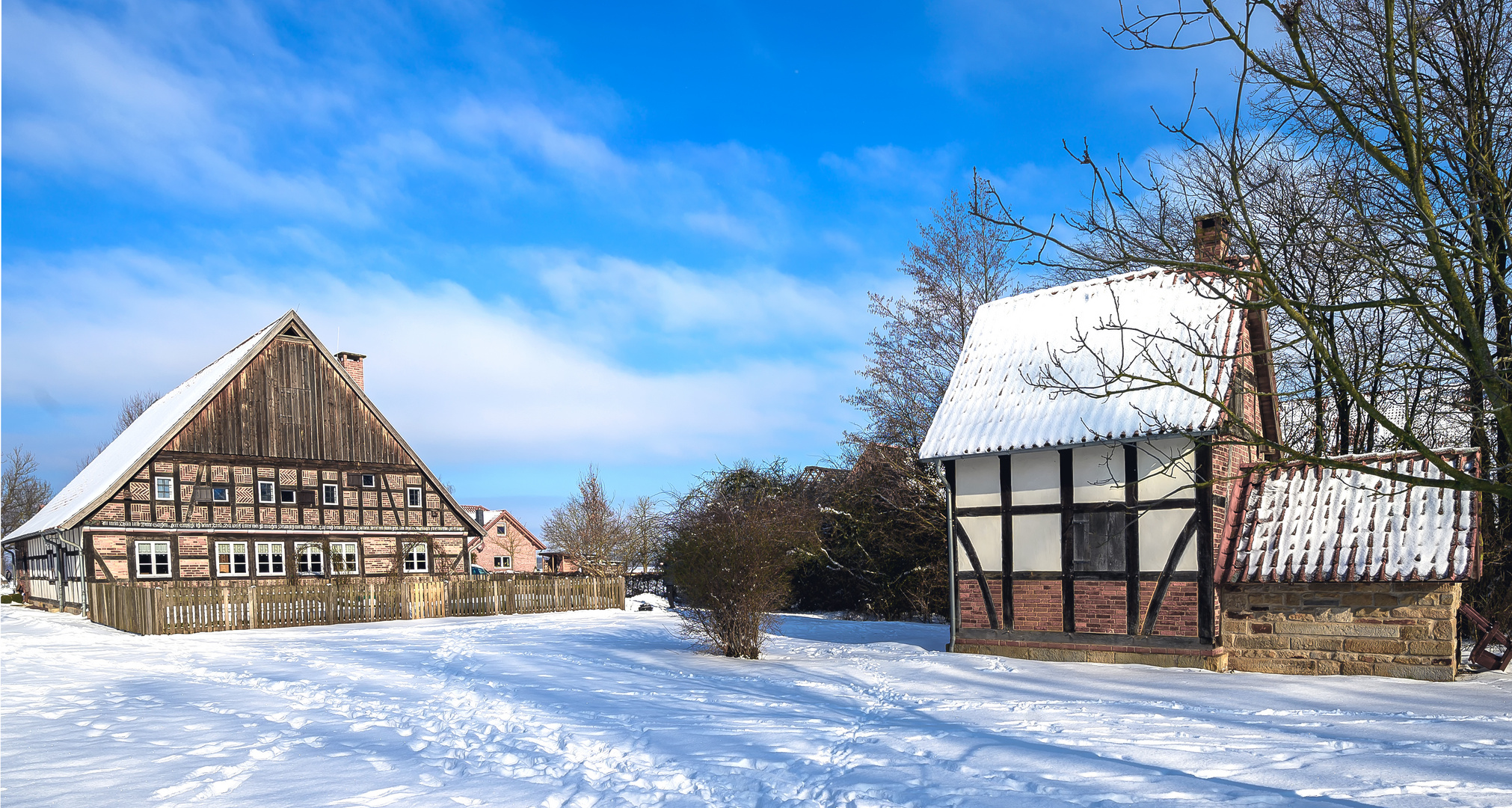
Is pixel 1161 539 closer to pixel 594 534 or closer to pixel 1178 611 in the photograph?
pixel 1178 611

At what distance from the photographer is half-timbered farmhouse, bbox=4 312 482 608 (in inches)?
1014

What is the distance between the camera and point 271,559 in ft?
91.8

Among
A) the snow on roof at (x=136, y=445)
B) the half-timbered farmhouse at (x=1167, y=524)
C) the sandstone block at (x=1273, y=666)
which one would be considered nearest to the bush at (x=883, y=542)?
the half-timbered farmhouse at (x=1167, y=524)

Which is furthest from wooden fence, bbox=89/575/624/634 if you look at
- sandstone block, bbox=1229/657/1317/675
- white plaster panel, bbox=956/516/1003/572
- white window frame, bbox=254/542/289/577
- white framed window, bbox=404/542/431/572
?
sandstone block, bbox=1229/657/1317/675

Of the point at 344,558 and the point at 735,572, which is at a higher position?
the point at 735,572

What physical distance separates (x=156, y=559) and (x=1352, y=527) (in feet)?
92.1

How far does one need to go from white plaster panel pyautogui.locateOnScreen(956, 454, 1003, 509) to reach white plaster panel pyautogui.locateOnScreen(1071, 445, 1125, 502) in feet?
4.10

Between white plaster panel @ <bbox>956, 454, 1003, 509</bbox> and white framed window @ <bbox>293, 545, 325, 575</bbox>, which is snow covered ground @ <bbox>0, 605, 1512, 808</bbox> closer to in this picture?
white plaster panel @ <bbox>956, 454, 1003, 509</bbox>

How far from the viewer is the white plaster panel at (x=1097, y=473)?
1362 centimetres

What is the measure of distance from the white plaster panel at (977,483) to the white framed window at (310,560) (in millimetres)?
21566

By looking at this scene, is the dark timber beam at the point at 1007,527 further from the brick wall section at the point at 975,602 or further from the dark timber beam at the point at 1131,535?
the dark timber beam at the point at 1131,535

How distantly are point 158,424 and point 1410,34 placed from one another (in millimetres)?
32255

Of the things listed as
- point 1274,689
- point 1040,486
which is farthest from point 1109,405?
point 1274,689

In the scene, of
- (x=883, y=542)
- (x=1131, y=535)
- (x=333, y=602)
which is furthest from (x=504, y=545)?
(x=1131, y=535)
